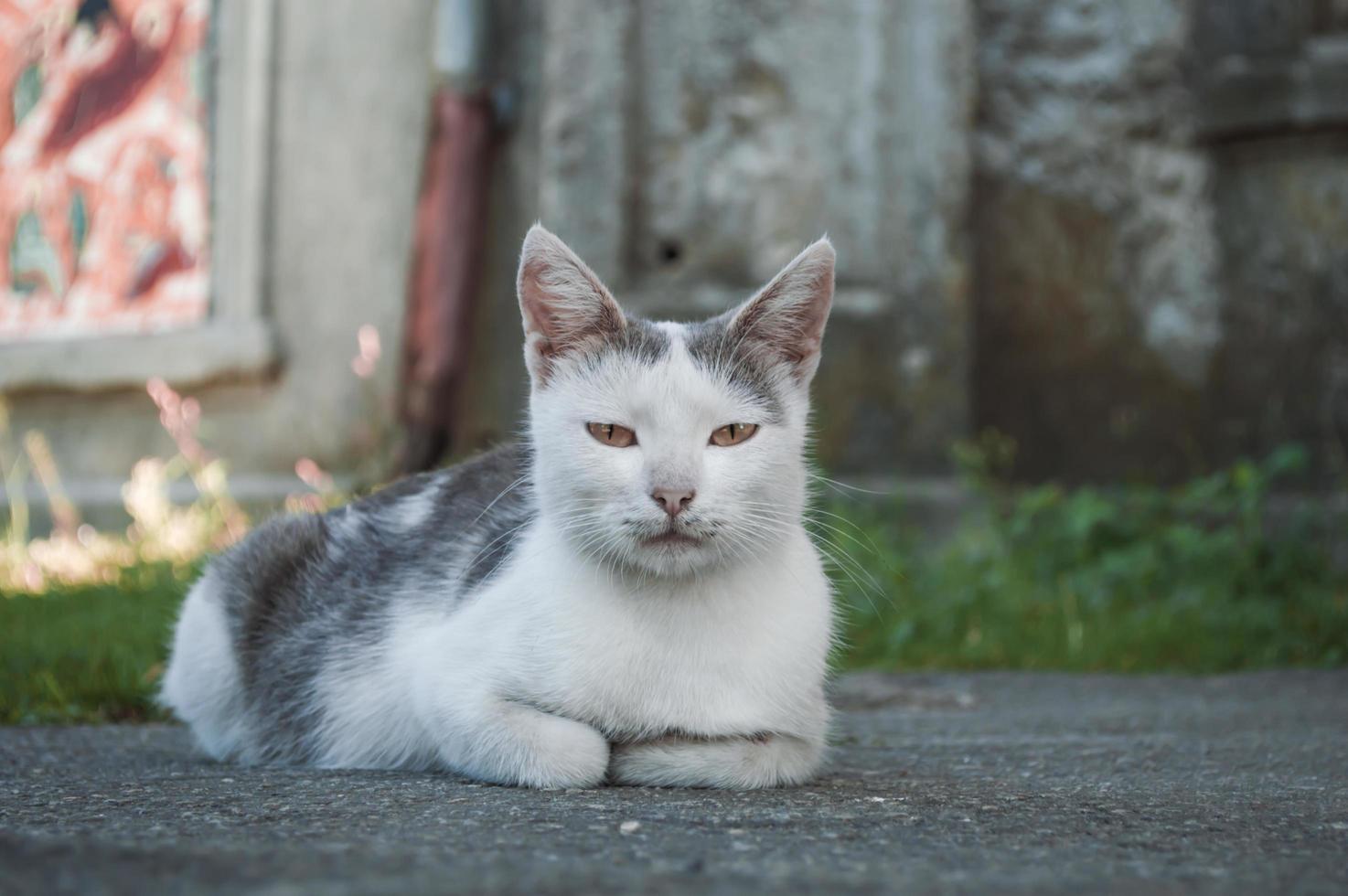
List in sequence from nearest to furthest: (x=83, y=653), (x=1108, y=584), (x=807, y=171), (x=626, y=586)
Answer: (x=626, y=586) < (x=83, y=653) < (x=1108, y=584) < (x=807, y=171)

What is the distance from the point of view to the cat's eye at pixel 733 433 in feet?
7.05

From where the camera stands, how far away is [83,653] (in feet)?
11.8

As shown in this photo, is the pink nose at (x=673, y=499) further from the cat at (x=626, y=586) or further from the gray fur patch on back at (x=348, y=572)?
the gray fur patch on back at (x=348, y=572)

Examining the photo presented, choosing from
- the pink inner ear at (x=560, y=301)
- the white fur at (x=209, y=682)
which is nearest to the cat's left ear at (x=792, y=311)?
the pink inner ear at (x=560, y=301)

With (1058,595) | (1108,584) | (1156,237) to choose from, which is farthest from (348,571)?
(1156,237)

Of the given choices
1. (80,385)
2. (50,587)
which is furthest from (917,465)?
(80,385)

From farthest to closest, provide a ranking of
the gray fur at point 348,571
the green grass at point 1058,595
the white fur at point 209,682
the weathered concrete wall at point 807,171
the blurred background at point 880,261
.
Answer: the weathered concrete wall at point 807,171, the blurred background at point 880,261, the green grass at point 1058,595, the white fur at point 209,682, the gray fur at point 348,571

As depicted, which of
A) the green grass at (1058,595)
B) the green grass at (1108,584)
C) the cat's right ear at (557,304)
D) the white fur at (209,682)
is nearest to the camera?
the cat's right ear at (557,304)

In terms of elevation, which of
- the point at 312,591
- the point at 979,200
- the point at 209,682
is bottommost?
the point at 209,682

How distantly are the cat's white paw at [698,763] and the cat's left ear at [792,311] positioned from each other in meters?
0.69

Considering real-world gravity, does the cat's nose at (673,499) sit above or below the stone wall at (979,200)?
below

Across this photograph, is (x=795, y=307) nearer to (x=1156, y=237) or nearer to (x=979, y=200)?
(x=979, y=200)

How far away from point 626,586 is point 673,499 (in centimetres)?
22

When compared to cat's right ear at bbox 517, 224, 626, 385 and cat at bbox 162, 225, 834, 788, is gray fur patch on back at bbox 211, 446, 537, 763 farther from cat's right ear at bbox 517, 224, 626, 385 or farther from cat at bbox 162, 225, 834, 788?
cat's right ear at bbox 517, 224, 626, 385
